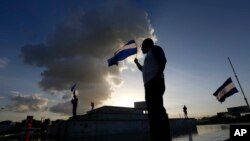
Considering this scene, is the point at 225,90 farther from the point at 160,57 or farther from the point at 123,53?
the point at 160,57

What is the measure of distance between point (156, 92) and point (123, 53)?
159 inches

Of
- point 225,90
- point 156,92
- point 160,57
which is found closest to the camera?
point 156,92

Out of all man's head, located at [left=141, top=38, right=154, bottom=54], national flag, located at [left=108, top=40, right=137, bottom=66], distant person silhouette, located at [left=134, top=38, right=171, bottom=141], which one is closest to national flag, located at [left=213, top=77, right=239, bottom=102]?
national flag, located at [left=108, top=40, right=137, bottom=66]

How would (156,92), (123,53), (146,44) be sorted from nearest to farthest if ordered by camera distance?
(156,92) < (146,44) < (123,53)

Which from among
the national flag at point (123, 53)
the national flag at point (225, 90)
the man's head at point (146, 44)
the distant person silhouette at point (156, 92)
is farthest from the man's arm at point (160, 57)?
the national flag at point (225, 90)

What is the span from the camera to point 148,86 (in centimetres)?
409

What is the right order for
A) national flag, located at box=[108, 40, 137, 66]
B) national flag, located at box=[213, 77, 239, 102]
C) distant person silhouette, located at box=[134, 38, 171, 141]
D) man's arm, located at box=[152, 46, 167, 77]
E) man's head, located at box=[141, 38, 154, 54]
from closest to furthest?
distant person silhouette, located at box=[134, 38, 171, 141], man's arm, located at box=[152, 46, 167, 77], man's head, located at box=[141, 38, 154, 54], national flag, located at box=[108, 40, 137, 66], national flag, located at box=[213, 77, 239, 102]

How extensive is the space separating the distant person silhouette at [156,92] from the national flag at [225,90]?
1121 centimetres

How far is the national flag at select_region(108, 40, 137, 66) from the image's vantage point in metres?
7.69

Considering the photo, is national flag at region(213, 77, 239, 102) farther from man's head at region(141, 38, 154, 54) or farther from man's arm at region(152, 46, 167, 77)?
man's arm at region(152, 46, 167, 77)

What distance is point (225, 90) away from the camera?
1356 centimetres

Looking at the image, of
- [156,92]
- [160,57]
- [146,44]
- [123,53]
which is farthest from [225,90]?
[156,92]

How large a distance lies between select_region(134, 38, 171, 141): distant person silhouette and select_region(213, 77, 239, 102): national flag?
11.2 meters

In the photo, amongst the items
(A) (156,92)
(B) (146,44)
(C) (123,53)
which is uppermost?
(C) (123,53)
